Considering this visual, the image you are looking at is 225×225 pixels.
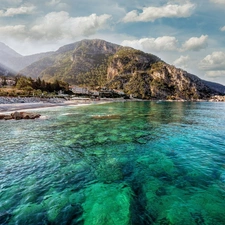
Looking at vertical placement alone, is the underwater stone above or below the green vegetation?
below

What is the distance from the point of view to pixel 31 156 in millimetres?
15141

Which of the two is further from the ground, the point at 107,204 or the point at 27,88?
the point at 27,88

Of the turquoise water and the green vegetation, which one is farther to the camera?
the green vegetation

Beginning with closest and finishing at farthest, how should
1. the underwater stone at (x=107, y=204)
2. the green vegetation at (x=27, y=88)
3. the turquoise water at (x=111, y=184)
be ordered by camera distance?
the underwater stone at (x=107, y=204), the turquoise water at (x=111, y=184), the green vegetation at (x=27, y=88)

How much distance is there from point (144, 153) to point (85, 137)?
9131mm

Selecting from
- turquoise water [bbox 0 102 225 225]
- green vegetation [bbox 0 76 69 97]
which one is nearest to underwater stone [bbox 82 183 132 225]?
turquoise water [bbox 0 102 225 225]

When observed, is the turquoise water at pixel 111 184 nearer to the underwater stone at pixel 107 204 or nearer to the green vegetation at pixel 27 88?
the underwater stone at pixel 107 204

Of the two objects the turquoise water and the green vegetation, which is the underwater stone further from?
the green vegetation

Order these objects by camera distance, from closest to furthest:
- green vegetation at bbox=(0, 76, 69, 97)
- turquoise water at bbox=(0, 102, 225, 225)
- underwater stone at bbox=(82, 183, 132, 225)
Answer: underwater stone at bbox=(82, 183, 132, 225) → turquoise water at bbox=(0, 102, 225, 225) → green vegetation at bbox=(0, 76, 69, 97)

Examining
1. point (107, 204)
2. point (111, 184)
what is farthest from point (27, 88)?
point (107, 204)

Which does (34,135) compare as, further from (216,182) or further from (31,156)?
(216,182)

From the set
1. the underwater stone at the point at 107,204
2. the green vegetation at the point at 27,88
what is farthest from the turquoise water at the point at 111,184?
the green vegetation at the point at 27,88

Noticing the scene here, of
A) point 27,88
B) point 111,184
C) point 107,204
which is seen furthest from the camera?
point 27,88

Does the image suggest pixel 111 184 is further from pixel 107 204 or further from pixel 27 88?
pixel 27 88
